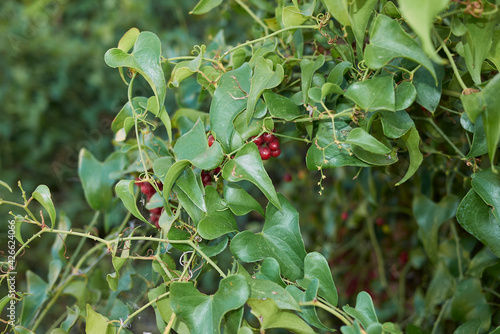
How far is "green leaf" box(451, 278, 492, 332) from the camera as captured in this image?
1.59 ft

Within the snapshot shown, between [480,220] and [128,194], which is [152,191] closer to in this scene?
[128,194]

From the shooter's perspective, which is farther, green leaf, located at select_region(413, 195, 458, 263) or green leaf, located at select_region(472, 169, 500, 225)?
green leaf, located at select_region(413, 195, 458, 263)

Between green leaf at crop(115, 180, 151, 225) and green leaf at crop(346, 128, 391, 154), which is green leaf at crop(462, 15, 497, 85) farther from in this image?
green leaf at crop(115, 180, 151, 225)

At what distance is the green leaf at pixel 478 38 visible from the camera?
30cm

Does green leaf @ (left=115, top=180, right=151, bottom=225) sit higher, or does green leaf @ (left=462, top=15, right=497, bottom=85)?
green leaf @ (left=462, top=15, right=497, bottom=85)

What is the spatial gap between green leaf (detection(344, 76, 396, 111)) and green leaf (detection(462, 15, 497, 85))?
60mm

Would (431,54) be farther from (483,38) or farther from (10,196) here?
(10,196)

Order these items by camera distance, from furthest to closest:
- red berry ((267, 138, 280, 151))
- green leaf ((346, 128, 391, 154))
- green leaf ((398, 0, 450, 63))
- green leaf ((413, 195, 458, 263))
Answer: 1. green leaf ((413, 195, 458, 263))
2. red berry ((267, 138, 280, 151))
3. green leaf ((346, 128, 391, 154))
4. green leaf ((398, 0, 450, 63))

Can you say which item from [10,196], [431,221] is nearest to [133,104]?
[431,221]

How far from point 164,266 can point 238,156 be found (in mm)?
121

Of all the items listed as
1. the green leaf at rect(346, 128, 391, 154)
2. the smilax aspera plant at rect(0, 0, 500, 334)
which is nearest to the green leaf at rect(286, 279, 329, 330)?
the smilax aspera plant at rect(0, 0, 500, 334)

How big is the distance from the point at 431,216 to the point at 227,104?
1.07ft

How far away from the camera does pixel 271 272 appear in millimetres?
353

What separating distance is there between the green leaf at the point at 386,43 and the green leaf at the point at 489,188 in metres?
0.13
